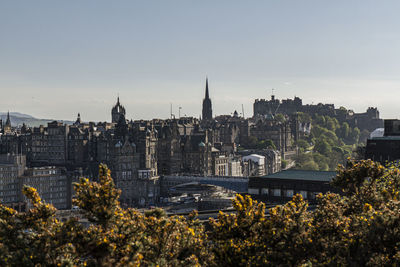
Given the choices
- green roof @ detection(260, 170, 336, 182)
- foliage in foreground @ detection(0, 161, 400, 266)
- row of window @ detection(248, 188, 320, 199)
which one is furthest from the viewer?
green roof @ detection(260, 170, 336, 182)

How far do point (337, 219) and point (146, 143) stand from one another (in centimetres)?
12881

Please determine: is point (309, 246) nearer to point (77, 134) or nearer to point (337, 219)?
point (337, 219)

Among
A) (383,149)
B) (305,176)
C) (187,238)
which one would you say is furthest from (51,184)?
(187,238)

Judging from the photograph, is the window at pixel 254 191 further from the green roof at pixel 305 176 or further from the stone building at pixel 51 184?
the stone building at pixel 51 184

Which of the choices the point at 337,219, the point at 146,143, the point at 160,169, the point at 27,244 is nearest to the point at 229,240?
the point at 337,219

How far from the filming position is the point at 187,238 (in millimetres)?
29328

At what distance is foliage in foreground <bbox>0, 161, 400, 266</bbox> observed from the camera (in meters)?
25.7

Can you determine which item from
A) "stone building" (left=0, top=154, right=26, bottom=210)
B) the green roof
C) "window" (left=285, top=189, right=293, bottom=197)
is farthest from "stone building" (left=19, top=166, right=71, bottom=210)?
"window" (left=285, top=189, right=293, bottom=197)

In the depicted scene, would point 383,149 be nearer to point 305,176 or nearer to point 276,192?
point 305,176

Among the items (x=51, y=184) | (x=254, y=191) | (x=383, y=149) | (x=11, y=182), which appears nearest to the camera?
(x=254, y=191)

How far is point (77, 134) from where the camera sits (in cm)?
16850

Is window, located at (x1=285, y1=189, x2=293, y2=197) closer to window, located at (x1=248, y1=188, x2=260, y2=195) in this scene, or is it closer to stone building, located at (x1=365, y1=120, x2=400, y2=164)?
window, located at (x1=248, y1=188, x2=260, y2=195)

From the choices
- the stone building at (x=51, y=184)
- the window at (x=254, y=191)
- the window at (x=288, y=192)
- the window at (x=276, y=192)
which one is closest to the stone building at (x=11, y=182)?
the stone building at (x=51, y=184)

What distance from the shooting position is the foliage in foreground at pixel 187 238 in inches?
1012
